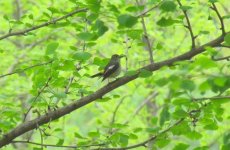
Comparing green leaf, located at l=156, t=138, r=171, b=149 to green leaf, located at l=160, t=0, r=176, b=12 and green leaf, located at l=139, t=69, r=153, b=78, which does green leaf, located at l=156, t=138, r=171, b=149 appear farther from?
green leaf, located at l=160, t=0, r=176, b=12

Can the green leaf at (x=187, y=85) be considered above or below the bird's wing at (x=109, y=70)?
below

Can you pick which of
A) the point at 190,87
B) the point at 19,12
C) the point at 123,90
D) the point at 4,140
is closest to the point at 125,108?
the point at 123,90

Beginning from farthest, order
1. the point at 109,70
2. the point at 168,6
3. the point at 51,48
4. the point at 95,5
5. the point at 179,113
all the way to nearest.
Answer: the point at 109,70, the point at 51,48, the point at 179,113, the point at 95,5, the point at 168,6

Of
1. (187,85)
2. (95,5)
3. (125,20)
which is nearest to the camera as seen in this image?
(187,85)

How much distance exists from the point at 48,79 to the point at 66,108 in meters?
0.29

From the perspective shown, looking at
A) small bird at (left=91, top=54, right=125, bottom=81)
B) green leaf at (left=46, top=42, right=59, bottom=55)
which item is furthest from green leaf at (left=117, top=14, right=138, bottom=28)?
small bird at (left=91, top=54, right=125, bottom=81)

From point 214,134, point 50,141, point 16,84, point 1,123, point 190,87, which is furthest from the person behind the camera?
point 50,141

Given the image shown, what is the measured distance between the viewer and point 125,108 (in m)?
12.3

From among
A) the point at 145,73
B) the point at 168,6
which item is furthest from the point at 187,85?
the point at 145,73

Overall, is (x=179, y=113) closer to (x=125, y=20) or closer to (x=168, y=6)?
(x=168, y=6)

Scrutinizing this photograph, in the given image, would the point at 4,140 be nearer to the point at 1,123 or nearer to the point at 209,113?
the point at 1,123

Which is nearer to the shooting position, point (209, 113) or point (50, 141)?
point (209, 113)

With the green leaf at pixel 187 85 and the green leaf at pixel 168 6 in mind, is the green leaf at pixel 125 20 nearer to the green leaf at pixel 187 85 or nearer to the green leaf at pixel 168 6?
the green leaf at pixel 168 6

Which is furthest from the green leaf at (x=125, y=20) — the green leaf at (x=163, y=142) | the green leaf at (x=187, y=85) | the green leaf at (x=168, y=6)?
the green leaf at (x=163, y=142)
